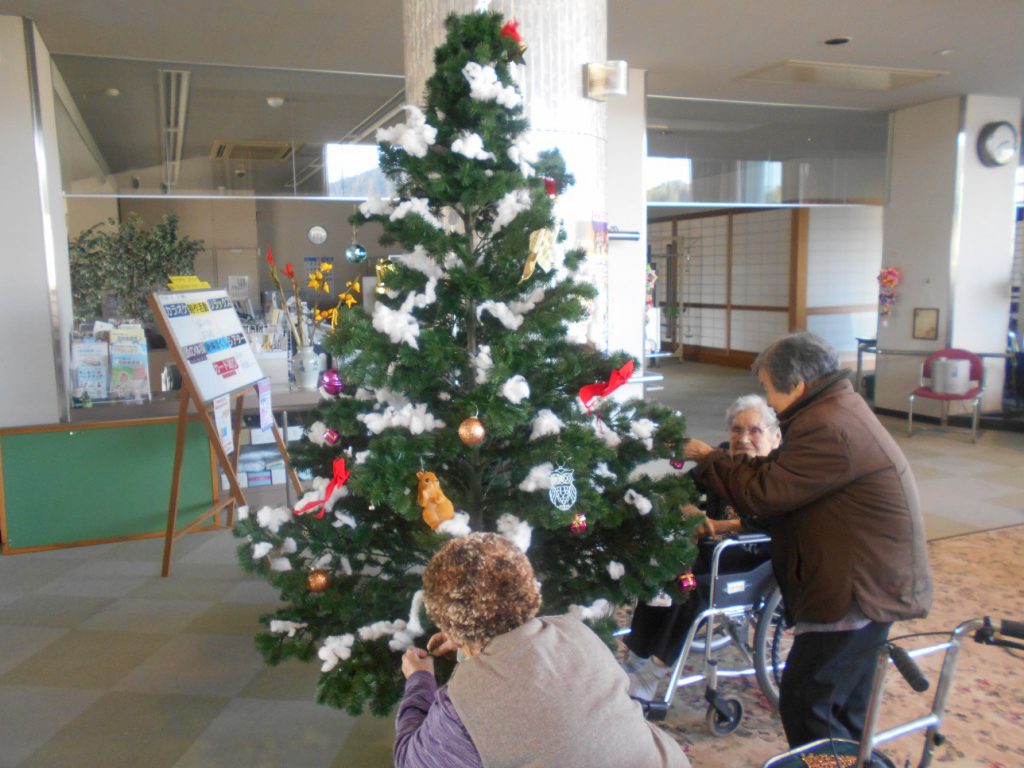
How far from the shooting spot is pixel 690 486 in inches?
80.6

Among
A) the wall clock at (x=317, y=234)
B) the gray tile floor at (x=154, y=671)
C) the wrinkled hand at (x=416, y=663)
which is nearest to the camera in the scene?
the wrinkled hand at (x=416, y=663)

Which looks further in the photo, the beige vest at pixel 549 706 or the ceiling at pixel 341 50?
the ceiling at pixel 341 50

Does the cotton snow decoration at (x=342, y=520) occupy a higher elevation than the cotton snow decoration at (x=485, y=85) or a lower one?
lower

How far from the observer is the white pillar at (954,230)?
739cm

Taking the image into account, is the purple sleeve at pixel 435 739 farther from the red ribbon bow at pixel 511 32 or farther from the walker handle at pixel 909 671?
the red ribbon bow at pixel 511 32

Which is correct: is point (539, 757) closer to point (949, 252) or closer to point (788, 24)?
point (788, 24)

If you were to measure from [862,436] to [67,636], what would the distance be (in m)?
3.09

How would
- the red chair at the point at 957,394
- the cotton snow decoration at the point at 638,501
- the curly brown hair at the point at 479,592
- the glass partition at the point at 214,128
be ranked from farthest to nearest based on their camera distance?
the red chair at the point at 957,394 → the glass partition at the point at 214,128 → the cotton snow decoration at the point at 638,501 → the curly brown hair at the point at 479,592


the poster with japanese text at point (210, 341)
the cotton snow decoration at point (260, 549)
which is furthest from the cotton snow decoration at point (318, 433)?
the poster with japanese text at point (210, 341)

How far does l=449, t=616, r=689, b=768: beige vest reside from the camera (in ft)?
4.04

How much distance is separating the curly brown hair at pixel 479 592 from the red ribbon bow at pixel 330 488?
496mm

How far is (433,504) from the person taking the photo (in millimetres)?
1774

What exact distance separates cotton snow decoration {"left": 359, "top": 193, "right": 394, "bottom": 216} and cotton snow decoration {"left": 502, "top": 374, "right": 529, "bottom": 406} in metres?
0.54

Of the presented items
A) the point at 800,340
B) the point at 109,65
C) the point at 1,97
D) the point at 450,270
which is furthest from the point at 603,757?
the point at 109,65
